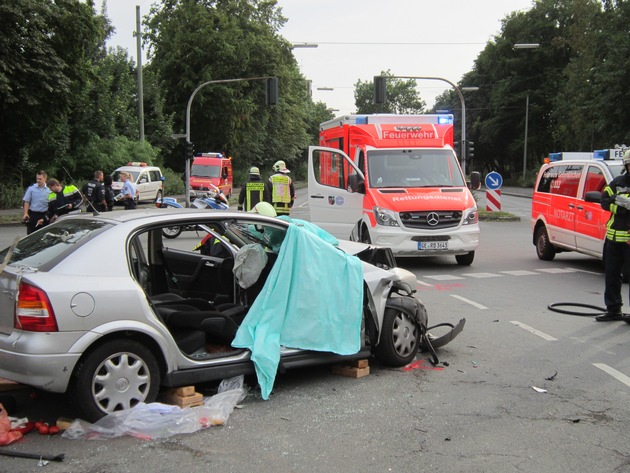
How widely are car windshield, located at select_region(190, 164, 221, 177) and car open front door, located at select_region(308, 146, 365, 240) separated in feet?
77.5

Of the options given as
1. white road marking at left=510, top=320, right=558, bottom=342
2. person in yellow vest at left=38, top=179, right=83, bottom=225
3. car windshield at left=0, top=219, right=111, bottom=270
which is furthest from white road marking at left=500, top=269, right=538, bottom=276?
car windshield at left=0, top=219, right=111, bottom=270

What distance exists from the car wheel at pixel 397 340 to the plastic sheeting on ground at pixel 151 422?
5.40ft

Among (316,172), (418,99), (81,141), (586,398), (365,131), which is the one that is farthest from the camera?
(418,99)

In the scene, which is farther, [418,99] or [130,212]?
[418,99]

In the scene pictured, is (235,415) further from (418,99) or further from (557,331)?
(418,99)

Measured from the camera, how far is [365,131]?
13734 millimetres

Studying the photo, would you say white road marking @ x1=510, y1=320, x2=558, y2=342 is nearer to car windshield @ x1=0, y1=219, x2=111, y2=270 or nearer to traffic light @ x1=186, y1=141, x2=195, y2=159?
car windshield @ x1=0, y1=219, x2=111, y2=270

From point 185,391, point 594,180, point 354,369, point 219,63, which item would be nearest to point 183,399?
point 185,391

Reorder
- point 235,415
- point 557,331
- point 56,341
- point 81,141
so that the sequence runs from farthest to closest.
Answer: point 81,141 < point 557,331 < point 235,415 < point 56,341

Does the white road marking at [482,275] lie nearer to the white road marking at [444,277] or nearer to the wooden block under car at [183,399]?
the white road marking at [444,277]

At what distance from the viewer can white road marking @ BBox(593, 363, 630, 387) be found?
5.75m

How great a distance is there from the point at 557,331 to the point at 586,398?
7.91ft

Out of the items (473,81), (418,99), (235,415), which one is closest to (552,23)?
(473,81)

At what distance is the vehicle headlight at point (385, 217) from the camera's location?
1222cm
